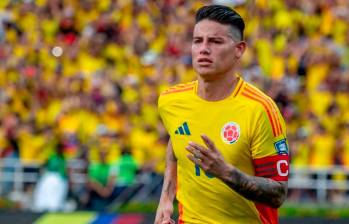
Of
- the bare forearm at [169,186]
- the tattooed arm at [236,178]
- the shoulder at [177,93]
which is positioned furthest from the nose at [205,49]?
the bare forearm at [169,186]

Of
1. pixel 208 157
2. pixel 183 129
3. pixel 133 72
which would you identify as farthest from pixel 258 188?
pixel 133 72

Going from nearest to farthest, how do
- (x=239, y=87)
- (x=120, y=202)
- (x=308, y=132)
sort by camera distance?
(x=239, y=87)
(x=120, y=202)
(x=308, y=132)

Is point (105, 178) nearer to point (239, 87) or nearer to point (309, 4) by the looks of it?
point (309, 4)

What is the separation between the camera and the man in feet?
19.7

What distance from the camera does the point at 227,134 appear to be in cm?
612

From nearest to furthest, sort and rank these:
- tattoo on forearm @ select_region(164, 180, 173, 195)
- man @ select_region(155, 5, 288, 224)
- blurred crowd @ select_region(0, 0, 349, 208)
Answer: man @ select_region(155, 5, 288, 224), tattoo on forearm @ select_region(164, 180, 173, 195), blurred crowd @ select_region(0, 0, 349, 208)

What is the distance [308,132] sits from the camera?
15.0 m

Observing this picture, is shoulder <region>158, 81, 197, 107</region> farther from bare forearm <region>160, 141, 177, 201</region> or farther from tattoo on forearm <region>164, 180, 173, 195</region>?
tattoo on forearm <region>164, 180, 173, 195</region>

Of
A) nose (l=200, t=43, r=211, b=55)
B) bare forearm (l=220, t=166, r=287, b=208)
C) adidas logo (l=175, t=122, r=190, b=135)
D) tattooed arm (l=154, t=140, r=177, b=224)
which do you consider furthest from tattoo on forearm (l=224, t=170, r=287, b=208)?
tattooed arm (l=154, t=140, r=177, b=224)

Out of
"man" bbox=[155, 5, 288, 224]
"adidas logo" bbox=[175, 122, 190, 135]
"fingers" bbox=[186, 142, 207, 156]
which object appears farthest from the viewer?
"adidas logo" bbox=[175, 122, 190, 135]

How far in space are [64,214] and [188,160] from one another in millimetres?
5735

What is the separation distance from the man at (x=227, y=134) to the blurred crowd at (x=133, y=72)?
26.0 feet

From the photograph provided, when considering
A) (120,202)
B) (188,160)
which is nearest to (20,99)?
(120,202)

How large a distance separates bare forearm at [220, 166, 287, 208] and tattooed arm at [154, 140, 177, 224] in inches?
32.9
